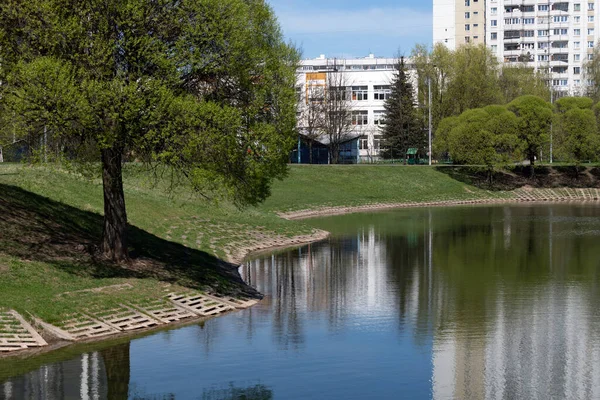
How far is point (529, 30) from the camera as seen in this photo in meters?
186

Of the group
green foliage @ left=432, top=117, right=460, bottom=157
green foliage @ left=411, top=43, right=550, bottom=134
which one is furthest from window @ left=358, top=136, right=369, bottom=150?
green foliage @ left=432, top=117, right=460, bottom=157

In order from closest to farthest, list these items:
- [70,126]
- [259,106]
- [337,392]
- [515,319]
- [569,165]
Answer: [337,392] → [70,126] → [515,319] → [259,106] → [569,165]

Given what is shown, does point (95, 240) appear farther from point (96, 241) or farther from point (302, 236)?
point (302, 236)

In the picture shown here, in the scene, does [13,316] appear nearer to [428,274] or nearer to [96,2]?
[96,2]

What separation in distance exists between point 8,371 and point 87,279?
7.64m

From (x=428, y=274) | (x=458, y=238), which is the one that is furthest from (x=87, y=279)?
(x=458, y=238)

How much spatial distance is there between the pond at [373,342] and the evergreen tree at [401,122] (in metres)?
69.9

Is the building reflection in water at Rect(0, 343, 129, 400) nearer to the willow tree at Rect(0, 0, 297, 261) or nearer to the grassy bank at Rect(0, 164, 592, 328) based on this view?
the grassy bank at Rect(0, 164, 592, 328)

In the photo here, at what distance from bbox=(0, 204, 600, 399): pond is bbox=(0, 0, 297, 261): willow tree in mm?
6214

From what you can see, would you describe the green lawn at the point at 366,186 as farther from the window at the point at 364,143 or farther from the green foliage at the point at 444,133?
the window at the point at 364,143

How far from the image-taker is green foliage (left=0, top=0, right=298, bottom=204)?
28906mm

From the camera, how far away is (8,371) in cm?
2328

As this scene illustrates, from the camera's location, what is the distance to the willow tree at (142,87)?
28984 mm

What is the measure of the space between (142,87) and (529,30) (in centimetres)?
16890
